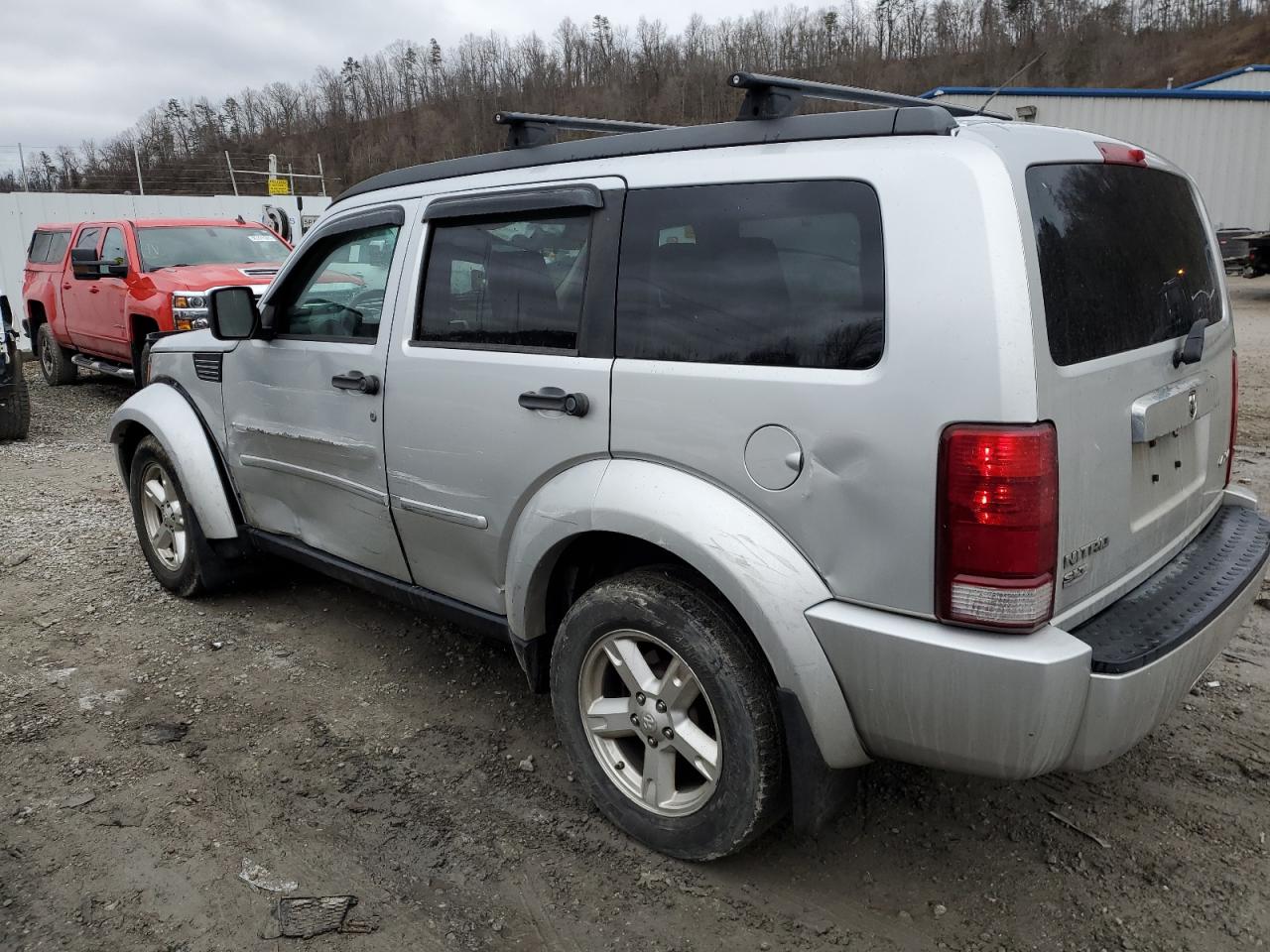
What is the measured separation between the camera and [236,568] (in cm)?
466

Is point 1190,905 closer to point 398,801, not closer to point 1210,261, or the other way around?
point 1210,261

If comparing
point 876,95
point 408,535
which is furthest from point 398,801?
point 876,95

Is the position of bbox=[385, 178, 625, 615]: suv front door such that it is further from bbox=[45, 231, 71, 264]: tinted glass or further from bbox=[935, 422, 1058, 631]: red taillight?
bbox=[45, 231, 71, 264]: tinted glass

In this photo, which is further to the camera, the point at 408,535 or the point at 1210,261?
the point at 408,535

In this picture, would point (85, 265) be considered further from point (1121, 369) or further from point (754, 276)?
point (1121, 369)

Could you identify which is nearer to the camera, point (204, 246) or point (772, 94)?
point (772, 94)

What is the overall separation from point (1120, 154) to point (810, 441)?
3.96 ft

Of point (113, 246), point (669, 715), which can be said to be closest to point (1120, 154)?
point (669, 715)

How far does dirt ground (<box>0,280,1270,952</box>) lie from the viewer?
2.54 m

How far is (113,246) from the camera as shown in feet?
34.9

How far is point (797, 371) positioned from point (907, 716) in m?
0.83

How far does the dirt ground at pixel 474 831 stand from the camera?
254cm

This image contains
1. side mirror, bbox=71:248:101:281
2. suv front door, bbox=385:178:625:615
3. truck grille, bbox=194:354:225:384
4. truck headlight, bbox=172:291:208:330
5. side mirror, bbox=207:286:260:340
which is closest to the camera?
suv front door, bbox=385:178:625:615

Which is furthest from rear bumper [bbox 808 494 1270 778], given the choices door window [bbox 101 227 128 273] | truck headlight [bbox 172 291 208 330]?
door window [bbox 101 227 128 273]
